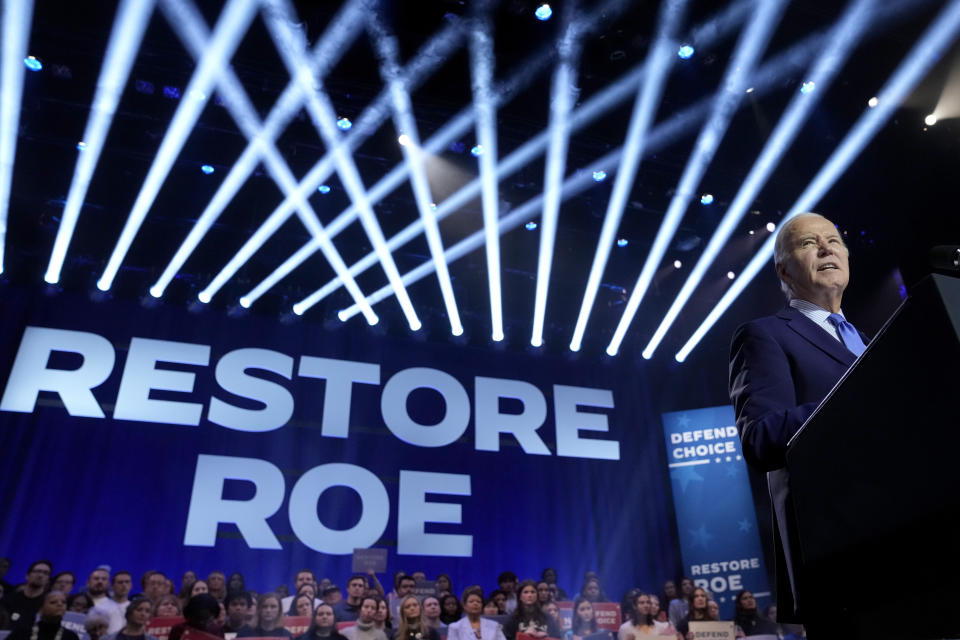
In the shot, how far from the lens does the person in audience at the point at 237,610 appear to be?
20.4ft

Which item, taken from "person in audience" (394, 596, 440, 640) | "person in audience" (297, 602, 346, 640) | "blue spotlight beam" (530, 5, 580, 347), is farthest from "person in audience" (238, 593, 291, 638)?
"blue spotlight beam" (530, 5, 580, 347)

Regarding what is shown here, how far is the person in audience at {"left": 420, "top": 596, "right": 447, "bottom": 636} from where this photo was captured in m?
6.68

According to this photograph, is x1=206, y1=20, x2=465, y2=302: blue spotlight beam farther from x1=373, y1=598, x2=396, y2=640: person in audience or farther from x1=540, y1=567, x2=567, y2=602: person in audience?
x1=540, y1=567, x2=567, y2=602: person in audience

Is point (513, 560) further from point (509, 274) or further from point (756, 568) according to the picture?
point (509, 274)

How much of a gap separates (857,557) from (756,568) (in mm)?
8424

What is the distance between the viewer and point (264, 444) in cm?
820

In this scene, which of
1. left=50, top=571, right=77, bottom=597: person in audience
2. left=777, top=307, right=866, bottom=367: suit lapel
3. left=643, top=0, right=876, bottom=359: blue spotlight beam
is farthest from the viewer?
left=50, top=571, right=77, bottom=597: person in audience

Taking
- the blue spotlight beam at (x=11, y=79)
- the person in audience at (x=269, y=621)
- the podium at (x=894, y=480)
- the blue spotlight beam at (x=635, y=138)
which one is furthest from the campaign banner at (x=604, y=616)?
the blue spotlight beam at (x=11, y=79)

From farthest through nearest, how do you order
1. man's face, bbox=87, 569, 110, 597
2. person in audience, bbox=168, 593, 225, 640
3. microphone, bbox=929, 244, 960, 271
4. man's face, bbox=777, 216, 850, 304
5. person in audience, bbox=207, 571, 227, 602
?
1. person in audience, bbox=207, 571, 227, 602
2. man's face, bbox=87, 569, 110, 597
3. person in audience, bbox=168, 593, 225, 640
4. man's face, bbox=777, 216, 850, 304
5. microphone, bbox=929, 244, 960, 271

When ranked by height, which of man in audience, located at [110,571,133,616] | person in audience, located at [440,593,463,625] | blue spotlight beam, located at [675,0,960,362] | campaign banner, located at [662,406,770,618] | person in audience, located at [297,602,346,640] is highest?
blue spotlight beam, located at [675,0,960,362]

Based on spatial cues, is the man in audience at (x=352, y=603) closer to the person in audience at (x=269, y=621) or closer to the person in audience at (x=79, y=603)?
the person in audience at (x=269, y=621)

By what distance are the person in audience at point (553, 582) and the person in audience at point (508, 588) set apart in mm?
398

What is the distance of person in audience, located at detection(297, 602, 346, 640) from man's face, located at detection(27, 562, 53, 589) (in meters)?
2.31

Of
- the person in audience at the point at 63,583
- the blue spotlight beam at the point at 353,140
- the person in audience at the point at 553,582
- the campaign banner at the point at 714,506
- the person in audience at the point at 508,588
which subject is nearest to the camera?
the person in audience at the point at 63,583
